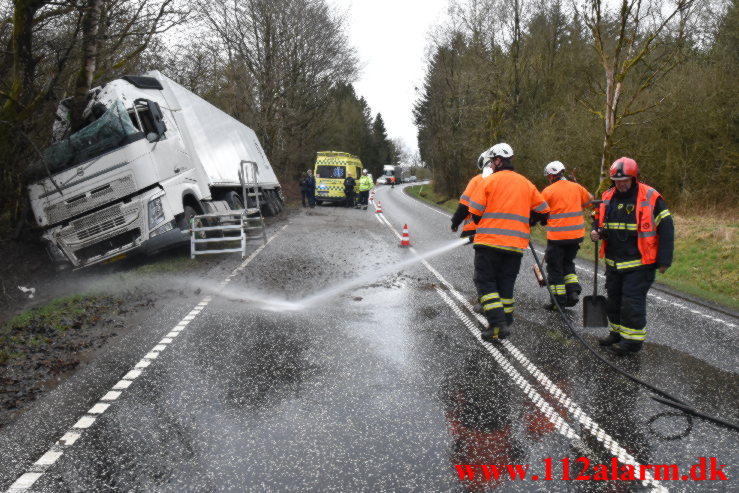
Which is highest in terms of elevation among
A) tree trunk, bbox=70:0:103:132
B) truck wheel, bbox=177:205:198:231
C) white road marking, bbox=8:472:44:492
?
tree trunk, bbox=70:0:103:132

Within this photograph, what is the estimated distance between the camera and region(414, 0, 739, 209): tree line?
16.2 meters

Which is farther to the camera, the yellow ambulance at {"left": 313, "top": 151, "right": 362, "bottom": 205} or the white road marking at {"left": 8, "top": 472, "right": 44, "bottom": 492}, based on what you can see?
the yellow ambulance at {"left": 313, "top": 151, "right": 362, "bottom": 205}

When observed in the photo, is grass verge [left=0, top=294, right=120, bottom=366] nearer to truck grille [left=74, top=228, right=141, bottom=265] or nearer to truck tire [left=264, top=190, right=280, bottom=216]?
truck grille [left=74, top=228, right=141, bottom=265]

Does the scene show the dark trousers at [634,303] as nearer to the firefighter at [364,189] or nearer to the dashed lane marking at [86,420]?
the dashed lane marking at [86,420]

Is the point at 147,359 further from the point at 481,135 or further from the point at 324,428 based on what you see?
the point at 481,135

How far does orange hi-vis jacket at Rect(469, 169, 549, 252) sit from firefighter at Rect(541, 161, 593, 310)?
162 cm

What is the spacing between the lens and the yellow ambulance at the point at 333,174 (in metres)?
26.7

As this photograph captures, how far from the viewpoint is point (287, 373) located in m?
4.49

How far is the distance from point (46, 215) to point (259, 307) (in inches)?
201

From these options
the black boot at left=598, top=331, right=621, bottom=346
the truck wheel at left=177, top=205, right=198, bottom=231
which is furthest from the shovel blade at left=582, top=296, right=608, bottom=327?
the truck wheel at left=177, top=205, right=198, bottom=231

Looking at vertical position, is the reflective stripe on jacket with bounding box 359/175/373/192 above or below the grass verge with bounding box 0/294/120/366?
above

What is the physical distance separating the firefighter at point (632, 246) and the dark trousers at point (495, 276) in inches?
37.4

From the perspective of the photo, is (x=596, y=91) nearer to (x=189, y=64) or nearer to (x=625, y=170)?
(x=625, y=170)

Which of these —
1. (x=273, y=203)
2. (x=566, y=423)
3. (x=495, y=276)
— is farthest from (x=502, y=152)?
(x=273, y=203)
